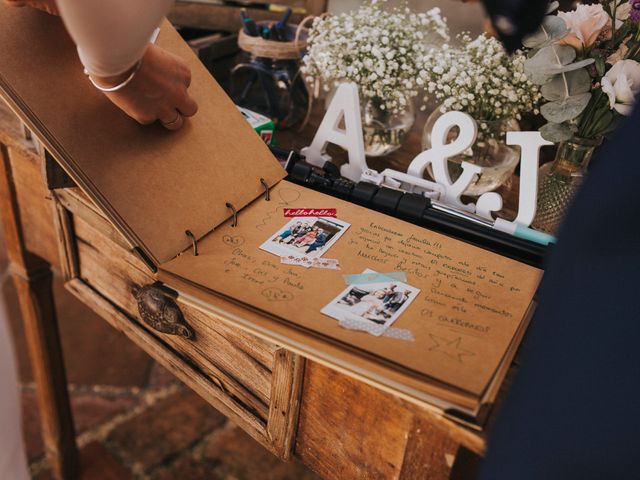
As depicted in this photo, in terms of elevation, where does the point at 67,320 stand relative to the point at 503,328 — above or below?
below

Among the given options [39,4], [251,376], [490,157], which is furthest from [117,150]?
[490,157]

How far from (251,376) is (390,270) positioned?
0.72 ft

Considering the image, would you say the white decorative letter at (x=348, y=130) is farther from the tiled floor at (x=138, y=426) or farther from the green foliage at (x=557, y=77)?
the tiled floor at (x=138, y=426)

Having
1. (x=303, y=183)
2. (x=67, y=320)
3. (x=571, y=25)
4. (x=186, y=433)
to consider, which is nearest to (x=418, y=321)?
(x=303, y=183)

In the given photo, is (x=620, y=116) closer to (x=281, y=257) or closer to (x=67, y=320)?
(x=281, y=257)

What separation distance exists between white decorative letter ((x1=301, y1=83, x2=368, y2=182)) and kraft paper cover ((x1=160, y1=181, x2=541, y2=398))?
0.38 ft

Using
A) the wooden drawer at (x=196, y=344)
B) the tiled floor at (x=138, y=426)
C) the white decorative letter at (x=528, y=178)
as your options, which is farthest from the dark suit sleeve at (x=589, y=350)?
the tiled floor at (x=138, y=426)

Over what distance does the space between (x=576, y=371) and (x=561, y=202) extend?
1.71 ft

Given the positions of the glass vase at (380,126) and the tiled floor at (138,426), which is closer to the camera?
the glass vase at (380,126)

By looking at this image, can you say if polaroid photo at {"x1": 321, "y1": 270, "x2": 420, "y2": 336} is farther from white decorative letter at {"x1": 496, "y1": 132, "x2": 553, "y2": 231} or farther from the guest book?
white decorative letter at {"x1": 496, "y1": 132, "x2": 553, "y2": 231}

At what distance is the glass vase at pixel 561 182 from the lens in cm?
81

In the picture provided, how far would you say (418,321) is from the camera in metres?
0.57

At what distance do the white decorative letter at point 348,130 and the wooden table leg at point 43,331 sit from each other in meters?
0.59

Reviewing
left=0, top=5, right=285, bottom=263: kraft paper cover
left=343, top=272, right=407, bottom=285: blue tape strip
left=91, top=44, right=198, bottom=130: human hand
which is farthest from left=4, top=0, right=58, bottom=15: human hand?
left=343, top=272, right=407, bottom=285: blue tape strip
